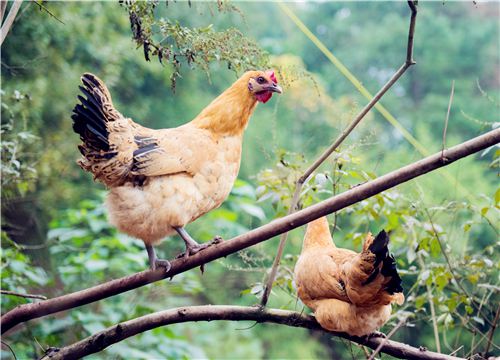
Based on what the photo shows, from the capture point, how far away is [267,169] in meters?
2.89

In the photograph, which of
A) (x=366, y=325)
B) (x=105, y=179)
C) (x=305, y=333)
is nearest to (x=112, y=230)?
(x=105, y=179)

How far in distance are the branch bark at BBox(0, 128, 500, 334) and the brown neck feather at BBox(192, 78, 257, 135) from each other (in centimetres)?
60

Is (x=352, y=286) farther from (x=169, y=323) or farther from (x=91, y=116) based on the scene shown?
(x=91, y=116)

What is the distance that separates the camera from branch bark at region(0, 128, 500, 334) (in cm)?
177

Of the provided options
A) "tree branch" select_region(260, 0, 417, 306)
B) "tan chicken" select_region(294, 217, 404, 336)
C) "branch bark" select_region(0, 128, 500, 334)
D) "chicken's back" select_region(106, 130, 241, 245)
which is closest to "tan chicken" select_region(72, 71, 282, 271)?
"chicken's back" select_region(106, 130, 241, 245)

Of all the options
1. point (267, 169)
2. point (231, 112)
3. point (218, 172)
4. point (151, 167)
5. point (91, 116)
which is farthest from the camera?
Result: point (267, 169)

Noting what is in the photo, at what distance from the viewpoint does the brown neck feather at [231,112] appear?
8.46 feet

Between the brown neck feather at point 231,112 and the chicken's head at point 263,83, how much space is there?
0.03 meters

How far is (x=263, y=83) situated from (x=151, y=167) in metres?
0.58

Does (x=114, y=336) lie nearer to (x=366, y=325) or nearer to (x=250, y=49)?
(x=366, y=325)

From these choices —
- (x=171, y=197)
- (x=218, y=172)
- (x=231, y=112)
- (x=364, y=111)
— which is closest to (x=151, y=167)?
(x=171, y=197)

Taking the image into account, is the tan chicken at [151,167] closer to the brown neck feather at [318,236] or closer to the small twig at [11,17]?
the small twig at [11,17]

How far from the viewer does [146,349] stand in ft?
12.2

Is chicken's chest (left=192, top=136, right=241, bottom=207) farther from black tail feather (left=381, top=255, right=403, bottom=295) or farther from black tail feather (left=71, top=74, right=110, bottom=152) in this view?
black tail feather (left=381, top=255, right=403, bottom=295)
